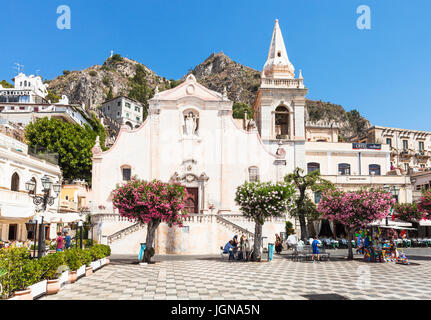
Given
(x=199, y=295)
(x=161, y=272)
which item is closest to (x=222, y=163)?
(x=161, y=272)

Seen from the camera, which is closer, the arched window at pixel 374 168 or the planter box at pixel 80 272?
the planter box at pixel 80 272

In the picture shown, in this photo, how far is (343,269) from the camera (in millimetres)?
20062

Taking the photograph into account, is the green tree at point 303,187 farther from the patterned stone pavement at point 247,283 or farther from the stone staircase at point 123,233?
the patterned stone pavement at point 247,283

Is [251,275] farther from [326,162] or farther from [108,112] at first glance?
[108,112]

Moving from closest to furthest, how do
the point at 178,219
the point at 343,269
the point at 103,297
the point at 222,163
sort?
the point at 103,297 → the point at 343,269 → the point at 178,219 → the point at 222,163

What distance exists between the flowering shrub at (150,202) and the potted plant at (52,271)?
9053mm

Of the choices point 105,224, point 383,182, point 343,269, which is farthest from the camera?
point 383,182

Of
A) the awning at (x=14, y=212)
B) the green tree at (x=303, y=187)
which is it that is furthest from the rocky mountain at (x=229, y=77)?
the awning at (x=14, y=212)

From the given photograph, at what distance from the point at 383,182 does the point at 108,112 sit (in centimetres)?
8422

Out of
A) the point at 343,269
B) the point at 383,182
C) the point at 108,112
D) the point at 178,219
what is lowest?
the point at 343,269

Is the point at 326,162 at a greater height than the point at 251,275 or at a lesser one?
greater

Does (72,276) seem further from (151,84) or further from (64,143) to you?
(151,84)

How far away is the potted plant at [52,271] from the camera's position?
41.6ft

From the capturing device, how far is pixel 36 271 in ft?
38.6
